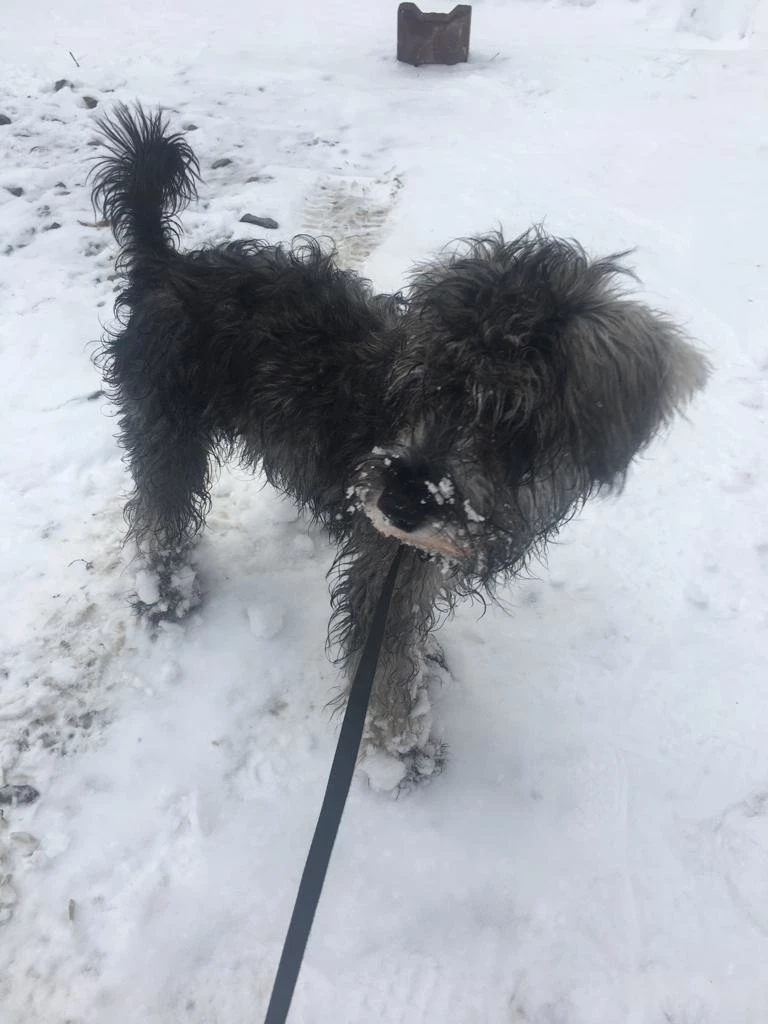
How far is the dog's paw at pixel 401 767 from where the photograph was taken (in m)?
2.94

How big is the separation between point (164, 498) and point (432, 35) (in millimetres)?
9025

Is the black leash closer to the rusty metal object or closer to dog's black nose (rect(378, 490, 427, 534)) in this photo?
dog's black nose (rect(378, 490, 427, 534))

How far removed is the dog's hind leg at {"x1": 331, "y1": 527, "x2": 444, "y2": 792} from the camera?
102 inches

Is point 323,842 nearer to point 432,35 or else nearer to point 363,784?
point 363,784

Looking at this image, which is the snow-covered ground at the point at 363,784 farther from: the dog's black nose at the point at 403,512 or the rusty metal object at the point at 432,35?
the rusty metal object at the point at 432,35

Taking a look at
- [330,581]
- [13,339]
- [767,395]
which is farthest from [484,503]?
[13,339]

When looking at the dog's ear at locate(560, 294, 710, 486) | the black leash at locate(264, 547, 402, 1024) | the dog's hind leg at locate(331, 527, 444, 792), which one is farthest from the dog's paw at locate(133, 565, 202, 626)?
the dog's ear at locate(560, 294, 710, 486)

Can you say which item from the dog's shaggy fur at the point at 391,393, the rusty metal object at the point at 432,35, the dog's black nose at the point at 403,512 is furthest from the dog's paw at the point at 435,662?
the rusty metal object at the point at 432,35

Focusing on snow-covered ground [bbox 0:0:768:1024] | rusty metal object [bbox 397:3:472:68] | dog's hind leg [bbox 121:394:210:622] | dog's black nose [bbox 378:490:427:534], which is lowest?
snow-covered ground [bbox 0:0:768:1024]

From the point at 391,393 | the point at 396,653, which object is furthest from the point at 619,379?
the point at 396,653

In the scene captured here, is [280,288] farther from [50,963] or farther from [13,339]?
[13,339]

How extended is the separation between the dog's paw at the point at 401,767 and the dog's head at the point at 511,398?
1217 mm

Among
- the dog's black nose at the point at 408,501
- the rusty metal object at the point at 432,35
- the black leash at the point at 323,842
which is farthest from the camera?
the rusty metal object at the point at 432,35

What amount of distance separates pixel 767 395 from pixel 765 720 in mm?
2548
